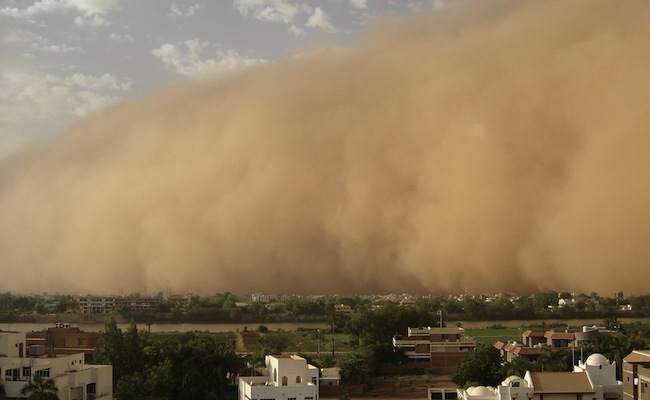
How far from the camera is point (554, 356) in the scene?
16.9 meters

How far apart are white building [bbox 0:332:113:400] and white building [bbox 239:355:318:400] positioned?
205cm

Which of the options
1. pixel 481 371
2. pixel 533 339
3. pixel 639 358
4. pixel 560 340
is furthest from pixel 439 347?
pixel 639 358

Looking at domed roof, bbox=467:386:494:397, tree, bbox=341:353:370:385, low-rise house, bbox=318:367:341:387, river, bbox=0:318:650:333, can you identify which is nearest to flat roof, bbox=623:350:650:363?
domed roof, bbox=467:386:494:397

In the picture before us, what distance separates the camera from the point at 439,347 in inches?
747

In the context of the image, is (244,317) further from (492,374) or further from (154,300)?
(492,374)

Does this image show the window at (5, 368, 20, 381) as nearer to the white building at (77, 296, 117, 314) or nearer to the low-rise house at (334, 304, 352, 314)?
the low-rise house at (334, 304, 352, 314)

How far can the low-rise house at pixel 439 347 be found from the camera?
18.7m

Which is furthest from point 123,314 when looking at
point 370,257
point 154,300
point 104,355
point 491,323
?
point 104,355

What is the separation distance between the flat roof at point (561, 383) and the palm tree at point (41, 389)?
6277 mm

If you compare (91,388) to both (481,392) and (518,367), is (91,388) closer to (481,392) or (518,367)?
(481,392)

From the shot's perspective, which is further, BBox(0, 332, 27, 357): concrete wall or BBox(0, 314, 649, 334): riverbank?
BBox(0, 314, 649, 334): riverbank

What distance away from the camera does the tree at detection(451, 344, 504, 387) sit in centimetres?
1475

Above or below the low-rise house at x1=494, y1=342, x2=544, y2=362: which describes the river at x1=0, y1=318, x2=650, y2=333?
above

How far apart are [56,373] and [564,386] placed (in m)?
6.83
